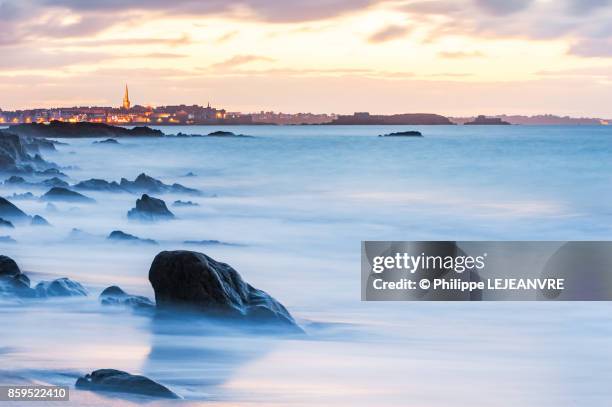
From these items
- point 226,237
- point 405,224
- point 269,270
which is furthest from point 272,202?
point 269,270

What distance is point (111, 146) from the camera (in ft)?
142

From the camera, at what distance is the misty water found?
849 centimetres

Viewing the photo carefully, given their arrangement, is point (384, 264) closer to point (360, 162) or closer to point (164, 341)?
point (164, 341)

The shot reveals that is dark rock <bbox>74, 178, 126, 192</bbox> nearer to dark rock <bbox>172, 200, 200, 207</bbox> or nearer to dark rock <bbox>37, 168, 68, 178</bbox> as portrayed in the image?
dark rock <bbox>172, 200, 200, 207</bbox>

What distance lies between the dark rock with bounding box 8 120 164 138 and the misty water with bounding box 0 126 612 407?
861cm

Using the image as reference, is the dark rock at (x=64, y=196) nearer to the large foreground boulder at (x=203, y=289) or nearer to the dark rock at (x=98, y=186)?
the dark rock at (x=98, y=186)

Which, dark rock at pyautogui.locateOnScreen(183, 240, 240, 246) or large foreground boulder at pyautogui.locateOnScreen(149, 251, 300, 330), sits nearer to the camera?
large foreground boulder at pyautogui.locateOnScreen(149, 251, 300, 330)

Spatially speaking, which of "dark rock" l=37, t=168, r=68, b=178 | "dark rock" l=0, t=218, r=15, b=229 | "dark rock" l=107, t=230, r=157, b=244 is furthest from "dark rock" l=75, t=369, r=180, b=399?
"dark rock" l=37, t=168, r=68, b=178

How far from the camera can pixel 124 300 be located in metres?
10.4

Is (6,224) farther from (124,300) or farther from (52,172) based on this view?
(52,172)

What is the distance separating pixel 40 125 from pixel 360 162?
42.6ft

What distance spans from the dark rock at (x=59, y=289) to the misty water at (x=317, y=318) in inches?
3.9

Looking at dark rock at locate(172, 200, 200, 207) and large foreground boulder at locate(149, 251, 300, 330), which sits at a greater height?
dark rock at locate(172, 200, 200, 207)

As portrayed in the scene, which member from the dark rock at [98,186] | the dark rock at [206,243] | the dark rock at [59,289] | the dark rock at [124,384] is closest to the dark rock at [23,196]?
the dark rock at [98,186]
